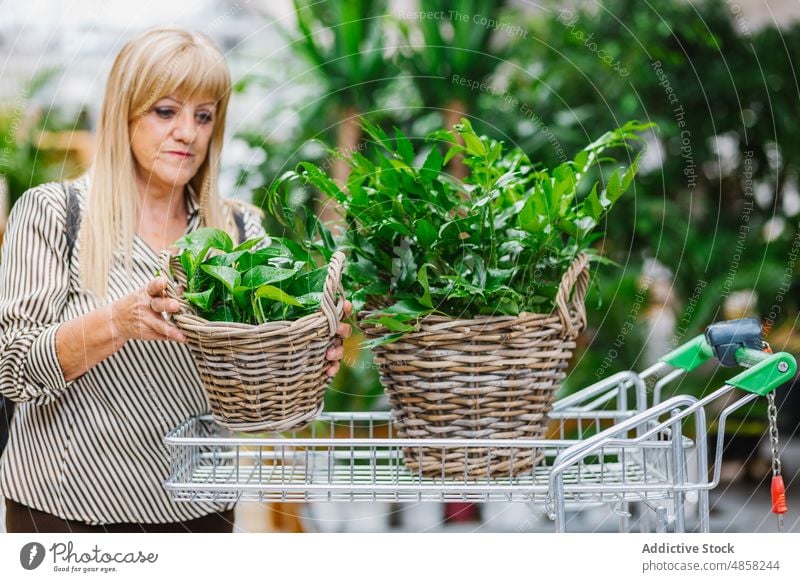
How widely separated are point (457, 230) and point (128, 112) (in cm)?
37

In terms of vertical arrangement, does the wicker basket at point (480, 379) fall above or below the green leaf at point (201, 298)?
below

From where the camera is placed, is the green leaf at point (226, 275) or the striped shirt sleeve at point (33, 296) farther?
Result: the striped shirt sleeve at point (33, 296)

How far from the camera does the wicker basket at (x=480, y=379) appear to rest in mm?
647

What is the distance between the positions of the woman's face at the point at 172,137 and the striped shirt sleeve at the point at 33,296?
94 mm

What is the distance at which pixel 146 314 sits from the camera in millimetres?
646

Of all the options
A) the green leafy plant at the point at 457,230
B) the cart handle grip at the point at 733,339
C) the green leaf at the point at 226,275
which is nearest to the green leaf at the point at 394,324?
the green leafy plant at the point at 457,230

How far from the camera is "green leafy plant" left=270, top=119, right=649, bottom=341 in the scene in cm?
65

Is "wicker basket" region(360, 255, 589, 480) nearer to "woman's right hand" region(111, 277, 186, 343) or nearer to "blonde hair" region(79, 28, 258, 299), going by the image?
"woman's right hand" region(111, 277, 186, 343)

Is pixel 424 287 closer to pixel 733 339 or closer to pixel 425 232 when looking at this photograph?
pixel 425 232

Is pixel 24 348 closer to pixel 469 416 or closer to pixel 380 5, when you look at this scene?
pixel 469 416

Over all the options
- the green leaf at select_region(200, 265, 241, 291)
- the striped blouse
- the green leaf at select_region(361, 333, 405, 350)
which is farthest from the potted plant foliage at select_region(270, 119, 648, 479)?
the striped blouse

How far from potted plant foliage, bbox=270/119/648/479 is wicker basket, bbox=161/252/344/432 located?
57mm

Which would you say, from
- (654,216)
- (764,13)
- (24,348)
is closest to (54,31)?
(24,348)

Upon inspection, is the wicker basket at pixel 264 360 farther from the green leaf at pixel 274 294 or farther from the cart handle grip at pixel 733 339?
the cart handle grip at pixel 733 339
